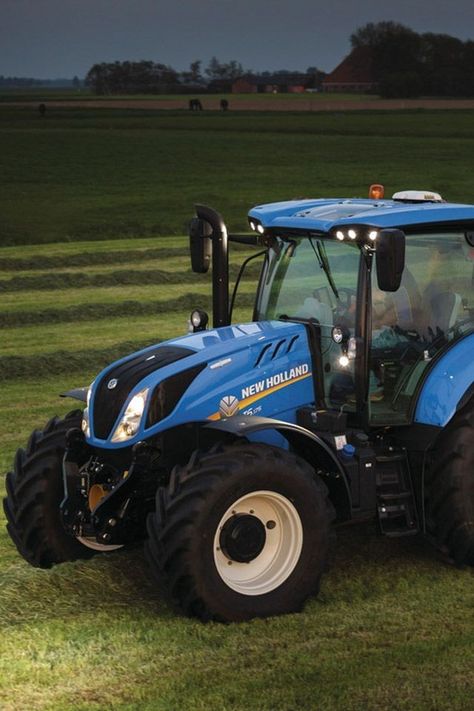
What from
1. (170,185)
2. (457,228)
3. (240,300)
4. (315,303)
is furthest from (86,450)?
(170,185)

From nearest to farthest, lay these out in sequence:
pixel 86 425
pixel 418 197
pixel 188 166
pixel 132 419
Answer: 1. pixel 132 419
2. pixel 86 425
3. pixel 418 197
4. pixel 188 166

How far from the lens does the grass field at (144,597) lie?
17.4 ft

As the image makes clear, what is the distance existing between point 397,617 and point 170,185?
33.5 metres

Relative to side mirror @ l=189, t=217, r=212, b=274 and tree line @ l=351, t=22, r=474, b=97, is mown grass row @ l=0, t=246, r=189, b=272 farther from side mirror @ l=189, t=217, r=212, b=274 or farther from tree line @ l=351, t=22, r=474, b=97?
tree line @ l=351, t=22, r=474, b=97

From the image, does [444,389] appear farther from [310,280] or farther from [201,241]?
[201,241]

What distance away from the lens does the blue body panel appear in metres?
6.56

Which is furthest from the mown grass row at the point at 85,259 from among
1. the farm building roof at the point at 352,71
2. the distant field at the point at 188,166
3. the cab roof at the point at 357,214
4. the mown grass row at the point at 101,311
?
the farm building roof at the point at 352,71

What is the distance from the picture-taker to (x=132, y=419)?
20.4 ft

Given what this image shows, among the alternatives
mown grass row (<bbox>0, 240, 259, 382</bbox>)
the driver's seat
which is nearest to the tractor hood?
the driver's seat

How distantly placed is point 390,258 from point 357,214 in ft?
2.37

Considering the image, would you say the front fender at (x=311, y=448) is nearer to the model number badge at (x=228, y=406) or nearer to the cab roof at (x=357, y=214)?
the model number badge at (x=228, y=406)

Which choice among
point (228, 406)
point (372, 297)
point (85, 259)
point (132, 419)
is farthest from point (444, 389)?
point (85, 259)

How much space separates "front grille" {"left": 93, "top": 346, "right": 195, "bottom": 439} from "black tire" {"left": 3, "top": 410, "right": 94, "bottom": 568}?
0.40 metres

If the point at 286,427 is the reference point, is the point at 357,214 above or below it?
above
